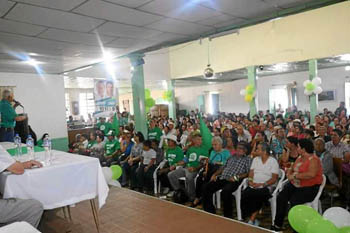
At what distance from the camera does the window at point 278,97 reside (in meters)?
13.5

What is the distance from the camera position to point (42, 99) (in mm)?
7938

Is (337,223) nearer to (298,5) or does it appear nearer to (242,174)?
(242,174)

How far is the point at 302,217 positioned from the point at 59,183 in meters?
2.10

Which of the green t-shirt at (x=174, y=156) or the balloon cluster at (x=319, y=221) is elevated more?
the green t-shirt at (x=174, y=156)

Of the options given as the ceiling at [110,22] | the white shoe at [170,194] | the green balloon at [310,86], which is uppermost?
the ceiling at [110,22]

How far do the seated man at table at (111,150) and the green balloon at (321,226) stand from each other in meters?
4.33

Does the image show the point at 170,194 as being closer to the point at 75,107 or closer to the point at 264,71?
the point at 264,71

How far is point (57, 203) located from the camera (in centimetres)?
228

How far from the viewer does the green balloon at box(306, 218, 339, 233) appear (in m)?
2.18

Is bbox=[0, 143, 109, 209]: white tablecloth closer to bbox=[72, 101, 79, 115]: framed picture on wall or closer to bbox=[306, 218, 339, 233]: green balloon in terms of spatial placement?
bbox=[306, 218, 339, 233]: green balloon

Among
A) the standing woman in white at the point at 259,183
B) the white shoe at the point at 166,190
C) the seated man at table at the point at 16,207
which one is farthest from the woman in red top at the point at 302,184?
the seated man at table at the point at 16,207

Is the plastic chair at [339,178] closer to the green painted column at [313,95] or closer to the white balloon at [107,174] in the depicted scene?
the white balloon at [107,174]

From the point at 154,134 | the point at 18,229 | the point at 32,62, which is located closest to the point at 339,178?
the point at 18,229

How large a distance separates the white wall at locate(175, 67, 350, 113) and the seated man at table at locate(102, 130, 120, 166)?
9964 millimetres
